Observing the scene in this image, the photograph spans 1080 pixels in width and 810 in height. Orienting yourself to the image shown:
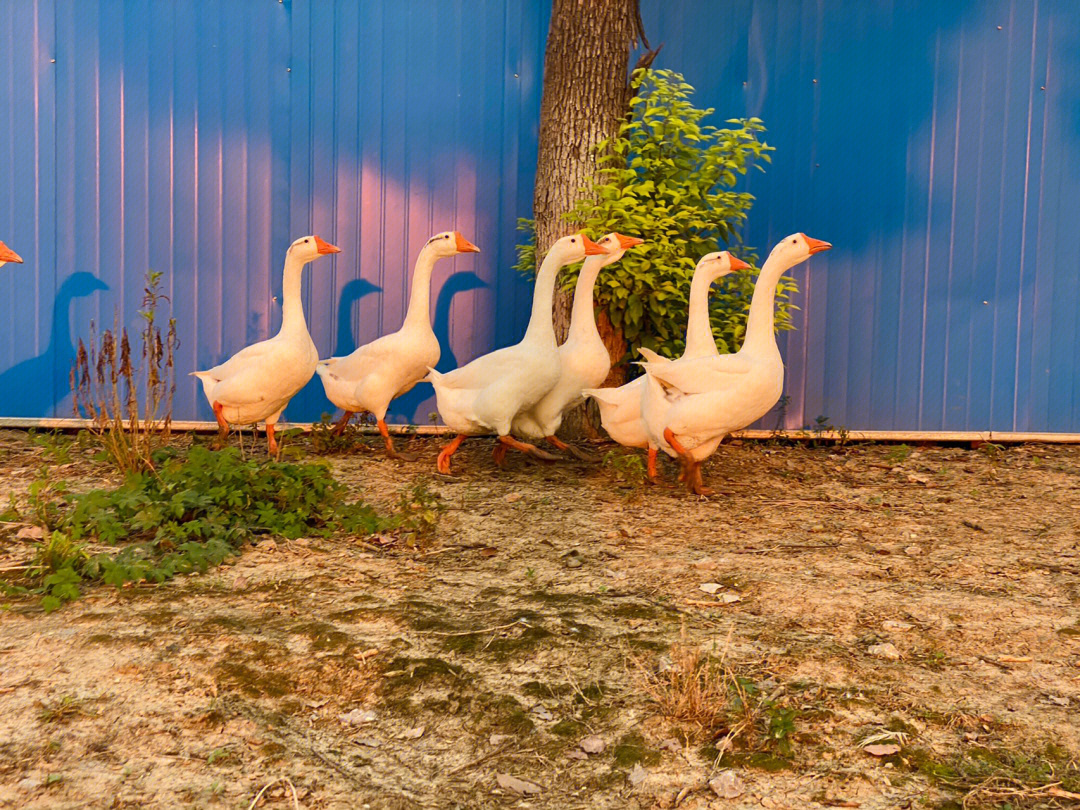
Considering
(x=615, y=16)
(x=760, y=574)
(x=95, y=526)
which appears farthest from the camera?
(x=615, y=16)

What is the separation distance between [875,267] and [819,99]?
1.30m

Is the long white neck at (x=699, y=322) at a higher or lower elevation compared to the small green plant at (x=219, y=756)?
higher

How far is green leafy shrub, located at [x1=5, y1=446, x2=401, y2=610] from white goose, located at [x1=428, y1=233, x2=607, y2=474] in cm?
96

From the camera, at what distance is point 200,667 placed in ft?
8.89

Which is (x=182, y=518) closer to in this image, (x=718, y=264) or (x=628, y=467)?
(x=628, y=467)

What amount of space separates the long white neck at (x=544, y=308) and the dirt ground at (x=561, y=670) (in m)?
1.21

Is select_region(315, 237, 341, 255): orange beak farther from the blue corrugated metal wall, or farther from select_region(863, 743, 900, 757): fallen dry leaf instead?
select_region(863, 743, 900, 757): fallen dry leaf

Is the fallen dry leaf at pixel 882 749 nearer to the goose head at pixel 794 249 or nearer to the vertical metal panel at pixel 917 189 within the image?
the goose head at pixel 794 249

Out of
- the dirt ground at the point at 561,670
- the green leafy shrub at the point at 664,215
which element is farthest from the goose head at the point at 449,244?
the dirt ground at the point at 561,670

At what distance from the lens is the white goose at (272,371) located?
5.38 m

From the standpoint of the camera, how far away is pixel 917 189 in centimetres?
684

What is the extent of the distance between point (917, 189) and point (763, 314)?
9.37 ft

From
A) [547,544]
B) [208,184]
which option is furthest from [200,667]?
[208,184]

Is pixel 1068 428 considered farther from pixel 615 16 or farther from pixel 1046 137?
pixel 615 16
